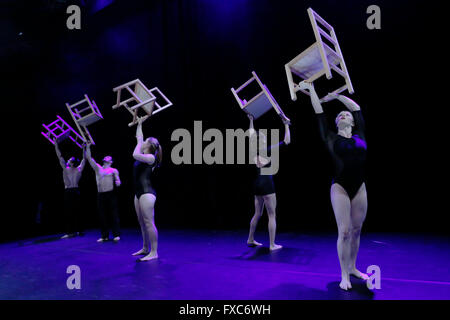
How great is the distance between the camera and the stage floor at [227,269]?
8.98 feet

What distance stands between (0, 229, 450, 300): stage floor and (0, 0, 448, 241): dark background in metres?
1.02

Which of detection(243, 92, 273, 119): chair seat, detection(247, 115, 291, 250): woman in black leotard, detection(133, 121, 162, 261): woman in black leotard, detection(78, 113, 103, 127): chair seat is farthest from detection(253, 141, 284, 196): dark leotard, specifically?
detection(78, 113, 103, 127): chair seat

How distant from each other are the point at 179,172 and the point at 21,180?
3.82m

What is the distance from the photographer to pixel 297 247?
179 inches

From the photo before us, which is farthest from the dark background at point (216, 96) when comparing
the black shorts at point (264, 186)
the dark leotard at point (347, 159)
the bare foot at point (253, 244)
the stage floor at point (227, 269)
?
the dark leotard at point (347, 159)

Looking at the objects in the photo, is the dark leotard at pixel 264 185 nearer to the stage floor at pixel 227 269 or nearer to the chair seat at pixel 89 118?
the stage floor at pixel 227 269

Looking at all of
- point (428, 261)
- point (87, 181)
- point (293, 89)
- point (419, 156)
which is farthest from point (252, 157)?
point (87, 181)

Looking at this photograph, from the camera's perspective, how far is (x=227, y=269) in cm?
352

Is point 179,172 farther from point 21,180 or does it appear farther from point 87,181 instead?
point 21,180

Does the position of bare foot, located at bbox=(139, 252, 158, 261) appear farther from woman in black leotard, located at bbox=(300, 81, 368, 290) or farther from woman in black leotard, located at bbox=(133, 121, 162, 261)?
woman in black leotard, located at bbox=(300, 81, 368, 290)

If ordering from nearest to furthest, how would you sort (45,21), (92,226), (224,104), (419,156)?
1. (419,156)
2. (224,104)
3. (45,21)
4. (92,226)

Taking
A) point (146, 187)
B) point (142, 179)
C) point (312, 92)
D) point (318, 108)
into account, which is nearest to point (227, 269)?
point (146, 187)

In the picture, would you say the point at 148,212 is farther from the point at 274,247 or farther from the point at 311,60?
the point at 311,60

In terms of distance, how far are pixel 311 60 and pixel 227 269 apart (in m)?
2.33
